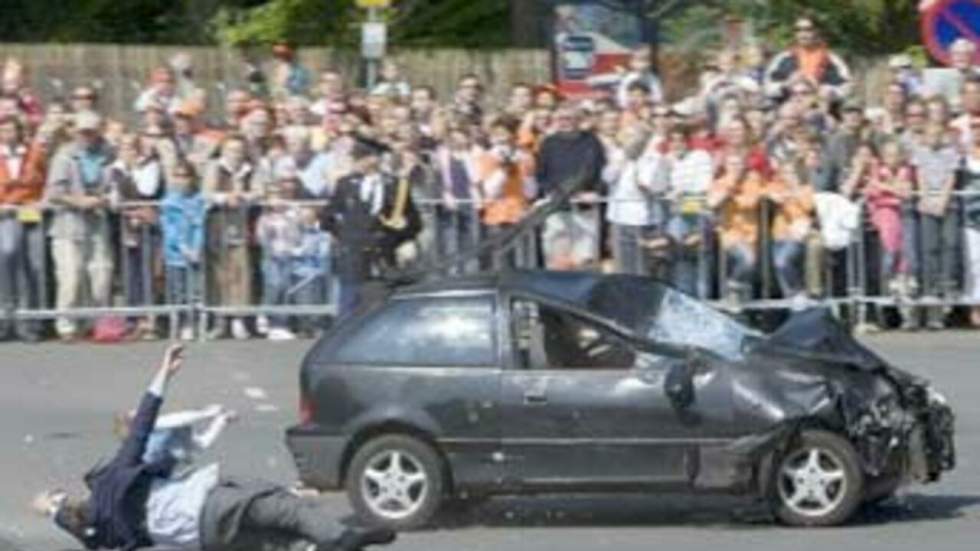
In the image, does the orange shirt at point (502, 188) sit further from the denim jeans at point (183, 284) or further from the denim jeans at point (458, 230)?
the denim jeans at point (183, 284)

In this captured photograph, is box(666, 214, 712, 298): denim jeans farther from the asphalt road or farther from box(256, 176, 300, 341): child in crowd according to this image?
box(256, 176, 300, 341): child in crowd

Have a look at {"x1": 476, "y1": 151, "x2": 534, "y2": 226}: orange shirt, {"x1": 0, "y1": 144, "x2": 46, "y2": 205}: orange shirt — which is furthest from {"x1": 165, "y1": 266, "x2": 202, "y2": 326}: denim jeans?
{"x1": 476, "y1": 151, "x2": 534, "y2": 226}: orange shirt

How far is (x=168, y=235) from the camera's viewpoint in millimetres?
24484

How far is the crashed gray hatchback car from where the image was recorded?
17219 millimetres

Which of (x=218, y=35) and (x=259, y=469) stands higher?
(x=218, y=35)

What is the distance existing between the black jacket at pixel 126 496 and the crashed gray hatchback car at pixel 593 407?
3.17m

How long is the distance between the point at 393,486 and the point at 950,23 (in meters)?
10.0

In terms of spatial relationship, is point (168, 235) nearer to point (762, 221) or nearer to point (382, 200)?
point (382, 200)

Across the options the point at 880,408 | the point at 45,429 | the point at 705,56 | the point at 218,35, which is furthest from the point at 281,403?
the point at 218,35

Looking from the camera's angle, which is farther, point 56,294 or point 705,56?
point 705,56

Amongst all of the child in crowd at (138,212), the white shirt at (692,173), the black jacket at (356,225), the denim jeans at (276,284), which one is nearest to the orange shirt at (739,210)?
the white shirt at (692,173)

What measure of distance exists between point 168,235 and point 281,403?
2816 mm

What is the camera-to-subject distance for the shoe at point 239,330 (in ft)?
81.5

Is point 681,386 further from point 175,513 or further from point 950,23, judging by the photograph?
point 950,23
